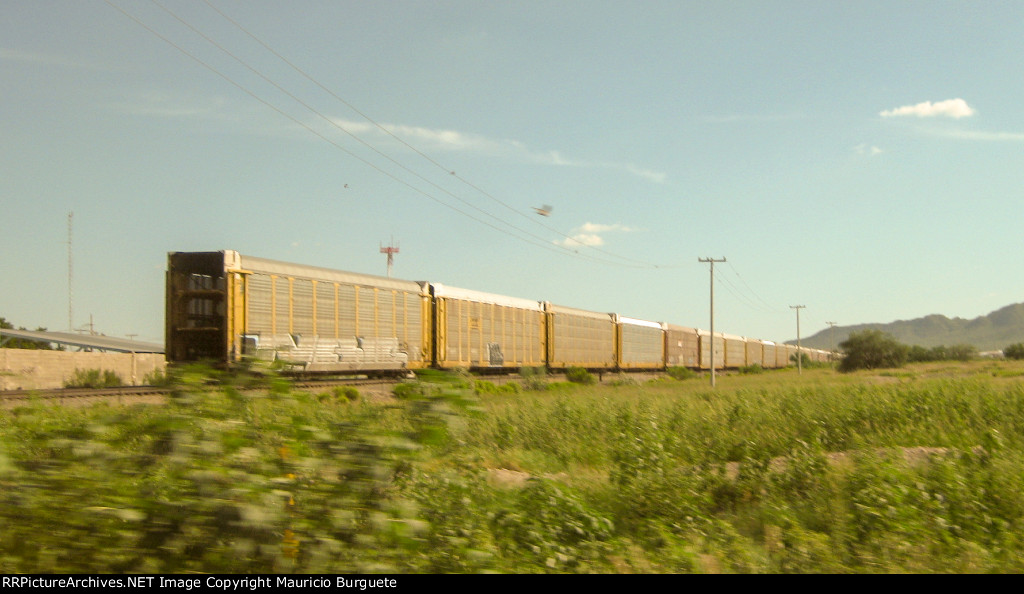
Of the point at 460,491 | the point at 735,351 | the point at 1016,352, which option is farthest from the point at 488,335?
the point at 1016,352

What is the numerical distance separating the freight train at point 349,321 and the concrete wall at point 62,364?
6356 mm

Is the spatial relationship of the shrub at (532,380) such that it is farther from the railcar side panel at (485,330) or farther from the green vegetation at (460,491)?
the green vegetation at (460,491)

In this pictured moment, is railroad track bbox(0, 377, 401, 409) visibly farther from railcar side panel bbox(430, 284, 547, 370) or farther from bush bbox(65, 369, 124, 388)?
bush bbox(65, 369, 124, 388)

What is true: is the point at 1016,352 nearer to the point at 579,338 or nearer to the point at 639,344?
the point at 639,344

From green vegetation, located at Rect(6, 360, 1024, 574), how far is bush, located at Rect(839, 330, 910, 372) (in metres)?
69.3

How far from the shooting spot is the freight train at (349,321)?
17312mm

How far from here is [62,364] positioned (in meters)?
28.5

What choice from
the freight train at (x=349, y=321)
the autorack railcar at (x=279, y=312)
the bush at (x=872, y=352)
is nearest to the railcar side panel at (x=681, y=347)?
the freight train at (x=349, y=321)

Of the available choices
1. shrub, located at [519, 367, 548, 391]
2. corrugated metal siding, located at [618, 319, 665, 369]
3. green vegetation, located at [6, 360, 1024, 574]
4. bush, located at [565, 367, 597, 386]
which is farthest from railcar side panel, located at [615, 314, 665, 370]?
green vegetation, located at [6, 360, 1024, 574]

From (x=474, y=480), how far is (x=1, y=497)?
502 centimetres

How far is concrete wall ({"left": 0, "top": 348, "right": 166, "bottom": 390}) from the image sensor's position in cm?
2531
